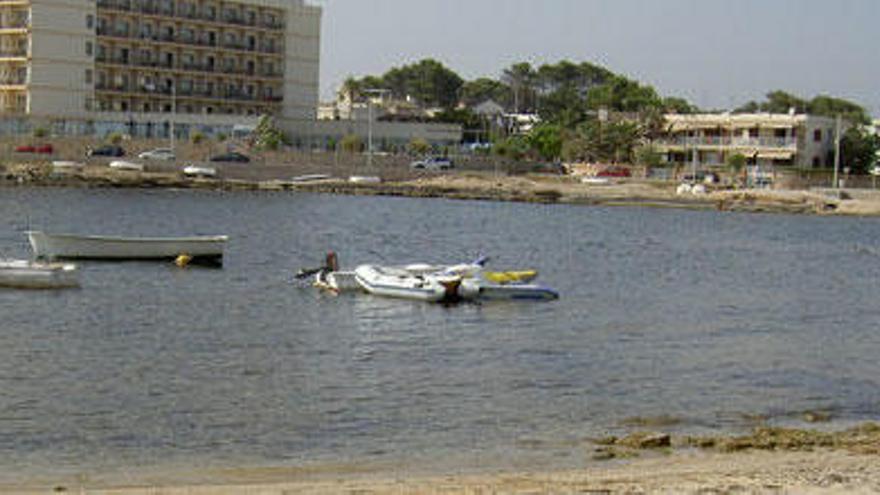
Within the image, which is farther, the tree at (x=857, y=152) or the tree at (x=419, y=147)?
the tree at (x=419, y=147)

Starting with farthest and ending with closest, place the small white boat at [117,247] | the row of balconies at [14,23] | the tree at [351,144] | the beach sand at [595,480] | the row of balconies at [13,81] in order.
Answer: the tree at [351,144] → the row of balconies at [14,23] → the row of balconies at [13,81] → the small white boat at [117,247] → the beach sand at [595,480]

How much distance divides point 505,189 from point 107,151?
42697 mm

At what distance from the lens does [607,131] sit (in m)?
168

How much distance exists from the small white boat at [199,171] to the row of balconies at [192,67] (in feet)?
78.6

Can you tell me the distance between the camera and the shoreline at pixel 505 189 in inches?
5236

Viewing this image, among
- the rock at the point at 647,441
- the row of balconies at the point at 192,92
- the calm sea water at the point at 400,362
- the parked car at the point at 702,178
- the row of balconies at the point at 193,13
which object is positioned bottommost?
the calm sea water at the point at 400,362

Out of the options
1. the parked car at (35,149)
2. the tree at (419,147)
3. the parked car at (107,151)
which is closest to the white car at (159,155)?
the parked car at (107,151)

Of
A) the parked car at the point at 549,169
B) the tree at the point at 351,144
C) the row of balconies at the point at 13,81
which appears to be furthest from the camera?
the parked car at the point at 549,169

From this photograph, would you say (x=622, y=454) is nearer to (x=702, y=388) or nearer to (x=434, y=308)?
(x=702, y=388)

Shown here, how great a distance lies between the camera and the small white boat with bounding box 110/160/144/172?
136 m

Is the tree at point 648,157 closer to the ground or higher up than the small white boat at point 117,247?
higher up

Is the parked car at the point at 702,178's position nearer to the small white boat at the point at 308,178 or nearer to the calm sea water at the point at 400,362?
A: the small white boat at the point at 308,178

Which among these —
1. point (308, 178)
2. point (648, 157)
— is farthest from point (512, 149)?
point (308, 178)

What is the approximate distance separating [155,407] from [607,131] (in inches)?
5668
